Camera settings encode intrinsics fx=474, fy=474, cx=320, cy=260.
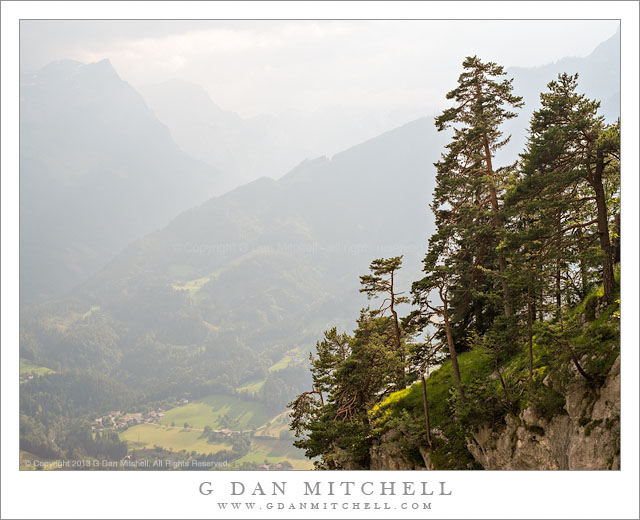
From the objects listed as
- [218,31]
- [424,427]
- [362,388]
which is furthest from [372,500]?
[218,31]

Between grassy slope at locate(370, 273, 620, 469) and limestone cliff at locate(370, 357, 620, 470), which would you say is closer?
limestone cliff at locate(370, 357, 620, 470)

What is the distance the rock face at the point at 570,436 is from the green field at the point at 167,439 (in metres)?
170

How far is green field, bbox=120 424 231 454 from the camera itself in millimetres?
171875

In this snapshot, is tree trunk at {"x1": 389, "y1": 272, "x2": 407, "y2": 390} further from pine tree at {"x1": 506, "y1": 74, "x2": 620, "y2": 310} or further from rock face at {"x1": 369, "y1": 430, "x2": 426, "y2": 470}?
pine tree at {"x1": 506, "y1": 74, "x2": 620, "y2": 310}

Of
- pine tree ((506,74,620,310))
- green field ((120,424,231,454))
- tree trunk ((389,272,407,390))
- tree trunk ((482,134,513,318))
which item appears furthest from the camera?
green field ((120,424,231,454))

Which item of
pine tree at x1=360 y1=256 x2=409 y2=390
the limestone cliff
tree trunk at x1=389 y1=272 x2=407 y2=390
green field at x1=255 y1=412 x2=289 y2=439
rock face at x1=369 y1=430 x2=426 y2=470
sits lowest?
green field at x1=255 y1=412 x2=289 y2=439

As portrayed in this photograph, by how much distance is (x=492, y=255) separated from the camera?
1848 centimetres

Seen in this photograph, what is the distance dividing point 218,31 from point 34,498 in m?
20.2

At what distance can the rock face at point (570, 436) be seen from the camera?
1322 centimetres

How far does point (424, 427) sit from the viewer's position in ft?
58.4

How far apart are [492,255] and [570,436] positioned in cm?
709

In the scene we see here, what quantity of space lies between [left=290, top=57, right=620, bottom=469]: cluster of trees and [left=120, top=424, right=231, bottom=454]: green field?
6494 inches

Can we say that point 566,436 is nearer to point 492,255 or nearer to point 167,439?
point 492,255

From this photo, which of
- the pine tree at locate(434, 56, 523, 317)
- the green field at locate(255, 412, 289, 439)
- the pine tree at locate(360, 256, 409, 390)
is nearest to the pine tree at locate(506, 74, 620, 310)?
the pine tree at locate(434, 56, 523, 317)
